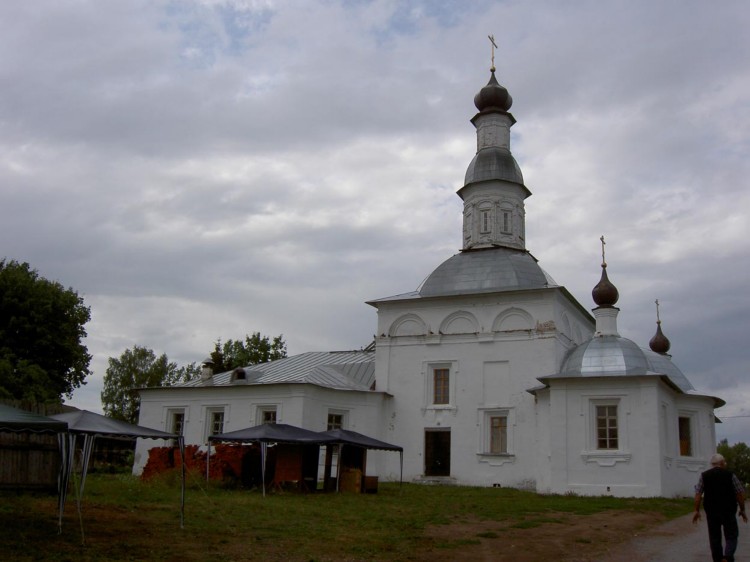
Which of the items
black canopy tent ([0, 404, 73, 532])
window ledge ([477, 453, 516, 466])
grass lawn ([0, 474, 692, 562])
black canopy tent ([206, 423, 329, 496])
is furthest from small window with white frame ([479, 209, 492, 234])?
black canopy tent ([0, 404, 73, 532])

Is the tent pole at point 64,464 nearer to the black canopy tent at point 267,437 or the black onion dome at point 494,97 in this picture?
the black canopy tent at point 267,437

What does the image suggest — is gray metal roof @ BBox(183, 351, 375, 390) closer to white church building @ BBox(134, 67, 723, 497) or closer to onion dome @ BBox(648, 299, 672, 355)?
white church building @ BBox(134, 67, 723, 497)

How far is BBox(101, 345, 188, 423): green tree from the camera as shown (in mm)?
49938

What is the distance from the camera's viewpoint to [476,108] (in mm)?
33156

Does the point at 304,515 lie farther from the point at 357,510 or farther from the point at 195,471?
the point at 195,471

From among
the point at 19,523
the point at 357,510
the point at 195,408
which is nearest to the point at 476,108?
the point at 195,408

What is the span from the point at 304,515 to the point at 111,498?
178 inches

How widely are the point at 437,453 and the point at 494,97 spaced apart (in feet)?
50.3

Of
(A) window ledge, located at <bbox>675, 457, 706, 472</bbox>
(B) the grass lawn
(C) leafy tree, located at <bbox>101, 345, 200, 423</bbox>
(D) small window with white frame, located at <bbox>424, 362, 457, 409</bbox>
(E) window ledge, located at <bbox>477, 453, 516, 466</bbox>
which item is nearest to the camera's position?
(B) the grass lawn

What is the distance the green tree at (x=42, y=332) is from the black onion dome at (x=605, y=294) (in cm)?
2193

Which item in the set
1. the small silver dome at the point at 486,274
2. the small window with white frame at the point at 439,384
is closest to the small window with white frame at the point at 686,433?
the small silver dome at the point at 486,274

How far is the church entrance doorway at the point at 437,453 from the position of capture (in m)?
27.0

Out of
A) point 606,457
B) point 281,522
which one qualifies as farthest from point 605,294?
point 281,522

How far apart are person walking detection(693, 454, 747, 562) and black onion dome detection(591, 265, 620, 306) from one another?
53.7ft
